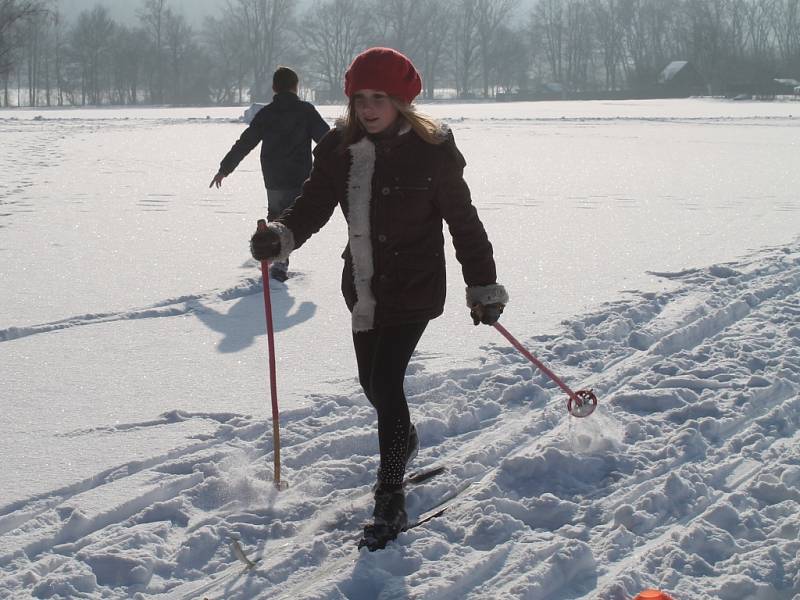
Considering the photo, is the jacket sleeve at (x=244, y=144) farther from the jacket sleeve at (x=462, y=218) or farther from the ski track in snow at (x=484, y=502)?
the jacket sleeve at (x=462, y=218)

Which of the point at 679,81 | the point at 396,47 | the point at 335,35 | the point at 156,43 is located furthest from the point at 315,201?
the point at 156,43

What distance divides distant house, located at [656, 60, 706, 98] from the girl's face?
213 feet

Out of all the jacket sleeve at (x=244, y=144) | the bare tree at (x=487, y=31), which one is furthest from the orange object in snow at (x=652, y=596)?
the bare tree at (x=487, y=31)

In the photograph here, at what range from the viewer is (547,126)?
29.6 m

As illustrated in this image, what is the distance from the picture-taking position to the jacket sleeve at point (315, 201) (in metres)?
3.25

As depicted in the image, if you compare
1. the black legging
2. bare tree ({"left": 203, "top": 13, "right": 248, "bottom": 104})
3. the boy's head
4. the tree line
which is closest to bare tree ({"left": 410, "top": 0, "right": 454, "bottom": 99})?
the tree line

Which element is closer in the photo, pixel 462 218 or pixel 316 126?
pixel 462 218

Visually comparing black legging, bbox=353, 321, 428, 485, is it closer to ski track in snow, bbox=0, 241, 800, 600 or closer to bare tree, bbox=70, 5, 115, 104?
ski track in snow, bbox=0, 241, 800, 600

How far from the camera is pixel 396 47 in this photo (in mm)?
80875

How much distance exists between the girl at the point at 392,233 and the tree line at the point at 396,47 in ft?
224

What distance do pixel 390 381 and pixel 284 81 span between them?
440cm

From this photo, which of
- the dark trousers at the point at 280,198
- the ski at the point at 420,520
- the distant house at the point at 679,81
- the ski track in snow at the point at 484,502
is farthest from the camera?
the distant house at the point at 679,81

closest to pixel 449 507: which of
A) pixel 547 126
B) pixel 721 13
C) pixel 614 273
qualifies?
pixel 614 273

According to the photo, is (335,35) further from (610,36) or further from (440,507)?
(440,507)
